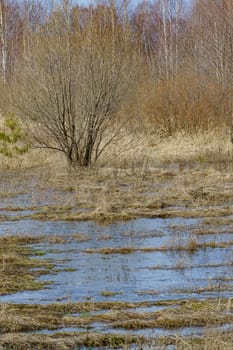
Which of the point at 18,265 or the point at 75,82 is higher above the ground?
the point at 75,82

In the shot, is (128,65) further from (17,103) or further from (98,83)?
(17,103)

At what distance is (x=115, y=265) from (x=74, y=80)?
36.3 feet

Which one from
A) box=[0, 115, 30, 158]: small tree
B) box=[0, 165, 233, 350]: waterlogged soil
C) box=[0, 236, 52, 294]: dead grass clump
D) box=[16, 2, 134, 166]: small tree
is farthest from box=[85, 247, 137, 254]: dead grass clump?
box=[0, 115, 30, 158]: small tree

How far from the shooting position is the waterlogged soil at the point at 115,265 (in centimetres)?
675

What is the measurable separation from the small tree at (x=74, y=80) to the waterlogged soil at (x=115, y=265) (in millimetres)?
2907

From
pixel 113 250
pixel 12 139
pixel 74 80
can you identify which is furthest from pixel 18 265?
pixel 12 139

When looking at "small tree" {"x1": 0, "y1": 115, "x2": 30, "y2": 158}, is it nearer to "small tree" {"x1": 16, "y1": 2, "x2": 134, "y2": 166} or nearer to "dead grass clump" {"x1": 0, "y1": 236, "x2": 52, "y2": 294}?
"small tree" {"x1": 16, "y1": 2, "x2": 134, "y2": 166}

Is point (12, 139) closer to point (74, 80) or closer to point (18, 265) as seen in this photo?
point (74, 80)

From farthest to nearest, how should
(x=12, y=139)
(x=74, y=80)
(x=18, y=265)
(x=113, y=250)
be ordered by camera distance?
1. (x=12, y=139)
2. (x=74, y=80)
3. (x=113, y=250)
4. (x=18, y=265)

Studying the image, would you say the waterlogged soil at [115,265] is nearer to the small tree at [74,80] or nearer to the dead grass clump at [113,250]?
the dead grass clump at [113,250]

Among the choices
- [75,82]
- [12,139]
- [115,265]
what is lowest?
[115,265]

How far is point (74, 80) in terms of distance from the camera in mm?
20422

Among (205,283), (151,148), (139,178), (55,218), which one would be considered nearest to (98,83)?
(139,178)

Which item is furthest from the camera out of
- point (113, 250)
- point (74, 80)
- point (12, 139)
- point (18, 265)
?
point (12, 139)
